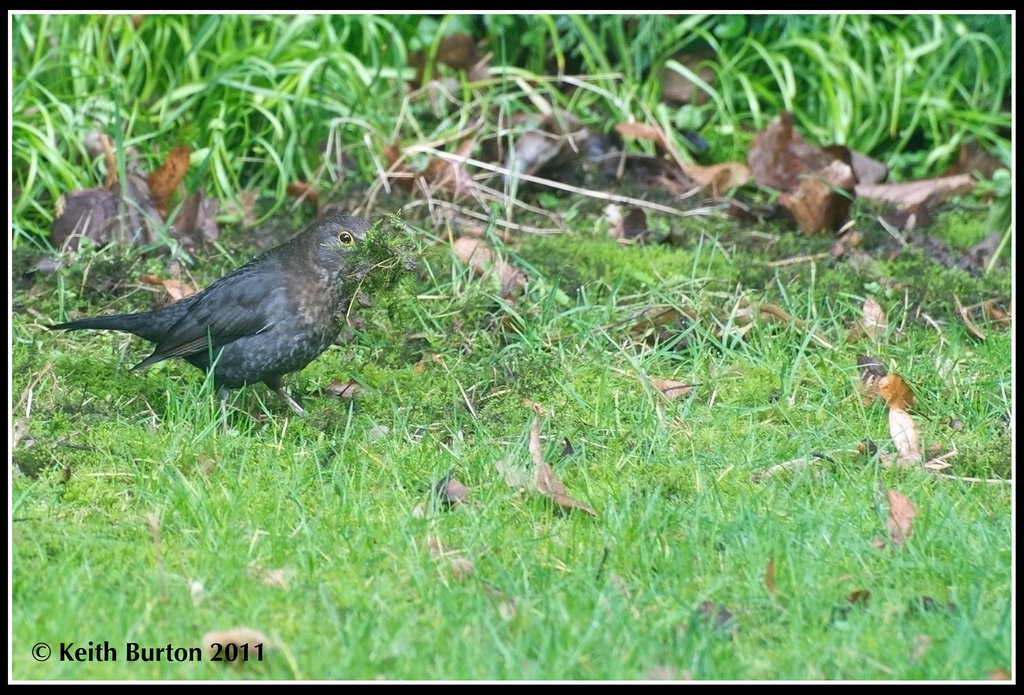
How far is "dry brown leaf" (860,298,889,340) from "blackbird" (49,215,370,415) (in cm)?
190

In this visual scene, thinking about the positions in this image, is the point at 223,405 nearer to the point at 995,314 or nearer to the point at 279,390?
the point at 279,390

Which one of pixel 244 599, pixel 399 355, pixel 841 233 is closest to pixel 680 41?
pixel 841 233

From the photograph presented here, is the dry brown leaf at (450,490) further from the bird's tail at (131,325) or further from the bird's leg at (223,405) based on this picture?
the bird's tail at (131,325)

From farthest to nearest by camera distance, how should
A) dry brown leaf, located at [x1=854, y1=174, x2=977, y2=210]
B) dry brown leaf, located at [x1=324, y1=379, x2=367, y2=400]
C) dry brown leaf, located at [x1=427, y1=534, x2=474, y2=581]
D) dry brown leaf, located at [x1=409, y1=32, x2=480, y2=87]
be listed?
1. dry brown leaf, located at [x1=409, y1=32, x2=480, y2=87]
2. dry brown leaf, located at [x1=854, y1=174, x2=977, y2=210]
3. dry brown leaf, located at [x1=324, y1=379, x2=367, y2=400]
4. dry brown leaf, located at [x1=427, y1=534, x2=474, y2=581]

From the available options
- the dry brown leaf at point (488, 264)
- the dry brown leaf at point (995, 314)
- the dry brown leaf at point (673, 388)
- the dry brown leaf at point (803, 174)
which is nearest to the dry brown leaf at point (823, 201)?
the dry brown leaf at point (803, 174)

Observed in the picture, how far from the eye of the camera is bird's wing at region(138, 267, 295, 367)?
→ 14.1 feet

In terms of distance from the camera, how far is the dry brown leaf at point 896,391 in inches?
170

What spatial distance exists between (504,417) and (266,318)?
0.85 meters

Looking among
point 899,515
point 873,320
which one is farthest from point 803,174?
point 899,515

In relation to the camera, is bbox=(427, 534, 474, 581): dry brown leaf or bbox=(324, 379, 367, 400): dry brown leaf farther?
bbox=(324, 379, 367, 400): dry brown leaf

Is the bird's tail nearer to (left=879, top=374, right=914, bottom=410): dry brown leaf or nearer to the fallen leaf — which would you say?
the fallen leaf

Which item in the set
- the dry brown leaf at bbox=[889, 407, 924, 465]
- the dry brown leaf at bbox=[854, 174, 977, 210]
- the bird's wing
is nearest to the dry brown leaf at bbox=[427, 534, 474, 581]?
the bird's wing

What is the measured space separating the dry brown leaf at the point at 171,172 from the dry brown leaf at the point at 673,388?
235 cm

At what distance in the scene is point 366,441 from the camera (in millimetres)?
4043
